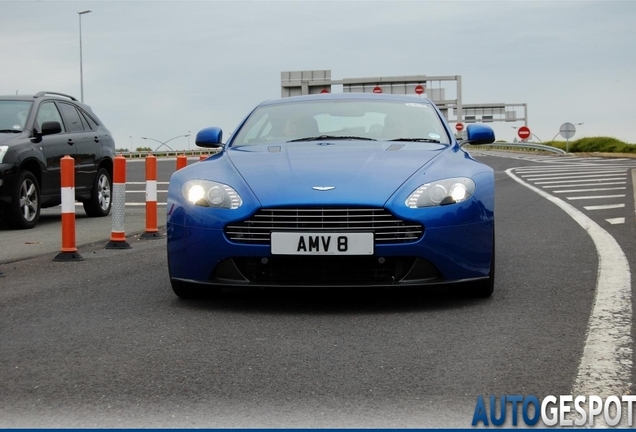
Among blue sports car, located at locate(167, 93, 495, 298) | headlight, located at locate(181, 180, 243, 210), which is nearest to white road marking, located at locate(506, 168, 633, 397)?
blue sports car, located at locate(167, 93, 495, 298)

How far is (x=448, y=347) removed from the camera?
16.3ft

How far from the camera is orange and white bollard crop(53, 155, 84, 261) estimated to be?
30.1 feet

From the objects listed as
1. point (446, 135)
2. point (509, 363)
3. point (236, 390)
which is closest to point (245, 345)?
point (236, 390)

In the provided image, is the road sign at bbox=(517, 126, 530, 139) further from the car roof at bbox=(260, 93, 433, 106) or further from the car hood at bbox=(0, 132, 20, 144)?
the car roof at bbox=(260, 93, 433, 106)

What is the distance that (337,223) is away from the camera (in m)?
5.92

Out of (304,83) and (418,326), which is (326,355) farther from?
(304,83)

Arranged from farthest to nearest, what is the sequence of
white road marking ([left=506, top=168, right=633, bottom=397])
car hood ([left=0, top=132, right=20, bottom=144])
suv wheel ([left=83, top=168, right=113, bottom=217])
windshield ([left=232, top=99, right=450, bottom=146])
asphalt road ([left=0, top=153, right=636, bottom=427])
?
Answer: suv wheel ([left=83, top=168, right=113, bottom=217])
car hood ([left=0, top=132, right=20, bottom=144])
windshield ([left=232, top=99, right=450, bottom=146])
white road marking ([left=506, top=168, right=633, bottom=397])
asphalt road ([left=0, top=153, right=636, bottom=427])

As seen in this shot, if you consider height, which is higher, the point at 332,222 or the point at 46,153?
the point at 46,153

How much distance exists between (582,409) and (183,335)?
88.7 inches

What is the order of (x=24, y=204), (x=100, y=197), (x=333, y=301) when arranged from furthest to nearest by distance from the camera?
(x=100, y=197), (x=24, y=204), (x=333, y=301)

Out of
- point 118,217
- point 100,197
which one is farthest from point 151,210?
point 100,197

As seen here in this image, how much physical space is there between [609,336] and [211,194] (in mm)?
2397

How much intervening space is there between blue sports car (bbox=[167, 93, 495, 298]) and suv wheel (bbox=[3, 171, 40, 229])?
6.75m

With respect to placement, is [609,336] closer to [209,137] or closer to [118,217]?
[209,137]
